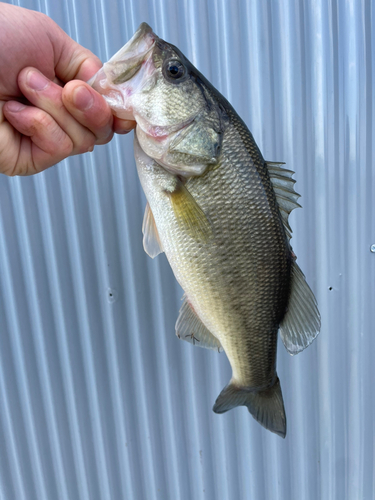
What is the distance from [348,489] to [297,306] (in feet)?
3.63

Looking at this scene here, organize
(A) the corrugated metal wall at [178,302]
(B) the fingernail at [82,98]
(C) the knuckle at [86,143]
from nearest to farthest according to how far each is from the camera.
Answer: (B) the fingernail at [82,98] < (C) the knuckle at [86,143] < (A) the corrugated metal wall at [178,302]

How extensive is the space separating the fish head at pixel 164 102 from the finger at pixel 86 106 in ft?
0.13

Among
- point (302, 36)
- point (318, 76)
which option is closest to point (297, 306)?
point (318, 76)

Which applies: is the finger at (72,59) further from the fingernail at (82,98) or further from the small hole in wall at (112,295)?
the small hole in wall at (112,295)

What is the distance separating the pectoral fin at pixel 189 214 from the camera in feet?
2.47

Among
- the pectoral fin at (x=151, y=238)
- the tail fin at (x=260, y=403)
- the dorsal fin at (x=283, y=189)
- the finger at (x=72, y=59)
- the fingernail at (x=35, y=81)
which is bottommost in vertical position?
the tail fin at (x=260, y=403)

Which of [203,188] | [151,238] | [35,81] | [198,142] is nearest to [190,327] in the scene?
[151,238]

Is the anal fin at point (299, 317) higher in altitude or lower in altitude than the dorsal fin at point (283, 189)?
lower

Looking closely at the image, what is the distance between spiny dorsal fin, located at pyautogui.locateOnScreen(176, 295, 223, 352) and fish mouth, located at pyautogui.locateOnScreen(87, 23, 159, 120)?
1.78 feet

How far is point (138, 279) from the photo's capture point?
46.8 inches

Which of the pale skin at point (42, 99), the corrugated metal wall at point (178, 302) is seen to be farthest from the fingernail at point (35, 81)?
the corrugated metal wall at point (178, 302)

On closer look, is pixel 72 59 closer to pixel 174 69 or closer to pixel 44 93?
pixel 44 93

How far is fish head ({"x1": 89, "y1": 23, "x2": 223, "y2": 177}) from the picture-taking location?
722 millimetres

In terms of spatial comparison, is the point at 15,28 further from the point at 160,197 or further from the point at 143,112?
the point at 160,197
